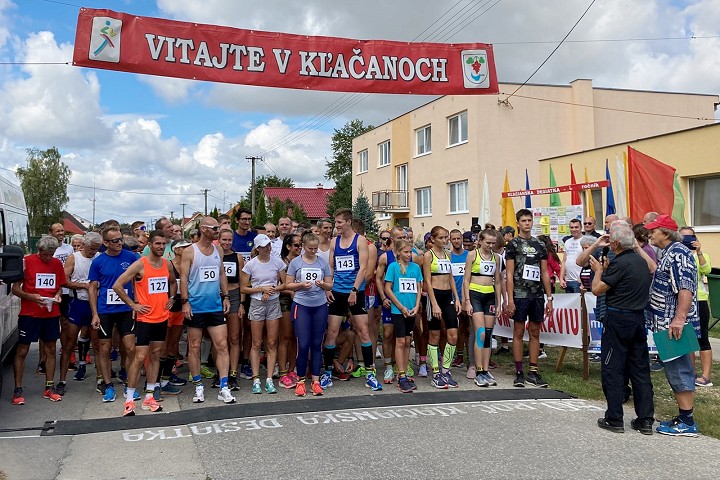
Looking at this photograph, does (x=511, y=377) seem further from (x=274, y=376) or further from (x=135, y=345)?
(x=135, y=345)

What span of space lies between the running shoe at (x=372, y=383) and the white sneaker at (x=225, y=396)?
1.70 metres

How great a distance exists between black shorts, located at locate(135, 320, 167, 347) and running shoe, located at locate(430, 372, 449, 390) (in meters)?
3.31

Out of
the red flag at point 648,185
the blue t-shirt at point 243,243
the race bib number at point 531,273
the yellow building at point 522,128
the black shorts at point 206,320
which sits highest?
the yellow building at point 522,128

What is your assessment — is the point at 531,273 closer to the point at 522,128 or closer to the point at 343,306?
the point at 343,306

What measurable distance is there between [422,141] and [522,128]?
281 inches

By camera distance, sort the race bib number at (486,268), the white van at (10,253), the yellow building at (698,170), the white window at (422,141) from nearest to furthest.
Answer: the white van at (10,253), the race bib number at (486,268), the yellow building at (698,170), the white window at (422,141)

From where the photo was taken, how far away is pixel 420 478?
450cm

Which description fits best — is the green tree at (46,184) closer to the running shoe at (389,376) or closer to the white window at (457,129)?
the white window at (457,129)

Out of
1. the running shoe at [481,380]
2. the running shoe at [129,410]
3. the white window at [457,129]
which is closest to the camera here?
the running shoe at [129,410]

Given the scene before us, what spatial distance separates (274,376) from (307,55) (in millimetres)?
4422

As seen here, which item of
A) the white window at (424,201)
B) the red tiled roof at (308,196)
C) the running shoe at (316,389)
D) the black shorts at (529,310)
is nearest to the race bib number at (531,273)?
the black shorts at (529,310)

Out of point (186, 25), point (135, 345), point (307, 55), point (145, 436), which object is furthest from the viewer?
point (307, 55)

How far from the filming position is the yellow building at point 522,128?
27.1 m

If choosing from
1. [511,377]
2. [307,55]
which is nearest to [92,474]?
[511,377]
